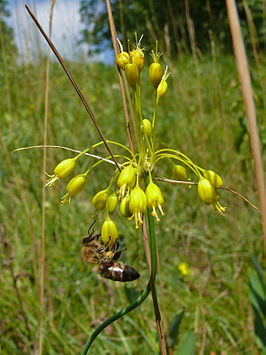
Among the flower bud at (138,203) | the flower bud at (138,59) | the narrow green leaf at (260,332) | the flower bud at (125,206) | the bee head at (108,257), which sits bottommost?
the narrow green leaf at (260,332)

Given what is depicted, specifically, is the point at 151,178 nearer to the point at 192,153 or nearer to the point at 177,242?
the point at 177,242

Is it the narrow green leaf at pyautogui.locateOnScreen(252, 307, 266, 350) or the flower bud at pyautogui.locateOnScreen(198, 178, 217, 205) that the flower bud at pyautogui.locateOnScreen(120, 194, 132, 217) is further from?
the narrow green leaf at pyautogui.locateOnScreen(252, 307, 266, 350)

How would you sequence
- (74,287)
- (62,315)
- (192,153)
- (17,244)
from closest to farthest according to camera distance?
(62,315) → (74,287) → (17,244) → (192,153)

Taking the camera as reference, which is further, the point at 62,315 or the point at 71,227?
the point at 71,227

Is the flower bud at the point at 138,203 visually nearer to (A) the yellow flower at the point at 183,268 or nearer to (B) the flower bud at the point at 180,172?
(B) the flower bud at the point at 180,172

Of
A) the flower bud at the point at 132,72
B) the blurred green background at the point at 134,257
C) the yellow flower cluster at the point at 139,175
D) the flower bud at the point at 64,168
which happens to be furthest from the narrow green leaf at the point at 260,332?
the flower bud at the point at 132,72

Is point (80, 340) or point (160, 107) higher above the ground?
point (160, 107)

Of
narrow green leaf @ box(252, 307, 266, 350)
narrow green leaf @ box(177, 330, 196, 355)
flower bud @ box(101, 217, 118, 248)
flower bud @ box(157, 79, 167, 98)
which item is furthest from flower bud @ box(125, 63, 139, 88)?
narrow green leaf @ box(252, 307, 266, 350)

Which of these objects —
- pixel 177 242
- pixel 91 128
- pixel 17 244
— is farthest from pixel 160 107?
pixel 17 244
